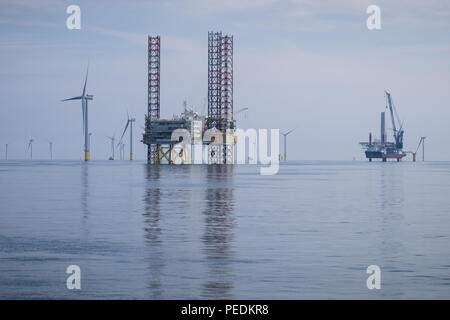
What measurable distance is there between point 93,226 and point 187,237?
15.4 ft

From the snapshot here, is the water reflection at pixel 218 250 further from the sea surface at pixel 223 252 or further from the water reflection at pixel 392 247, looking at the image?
the water reflection at pixel 392 247

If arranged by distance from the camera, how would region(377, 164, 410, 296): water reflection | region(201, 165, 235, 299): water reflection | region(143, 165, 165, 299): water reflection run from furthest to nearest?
region(377, 164, 410, 296): water reflection, region(143, 165, 165, 299): water reflection, region(201, 165, 235, 299): water reflection

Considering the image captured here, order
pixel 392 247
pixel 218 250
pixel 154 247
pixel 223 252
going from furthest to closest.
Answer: pixel 392 247 → pixel 154 247 → pixel 218 250 → pixel 223 252

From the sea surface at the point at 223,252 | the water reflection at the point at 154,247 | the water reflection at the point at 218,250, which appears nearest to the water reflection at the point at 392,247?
the sea surface at the point at 223,252

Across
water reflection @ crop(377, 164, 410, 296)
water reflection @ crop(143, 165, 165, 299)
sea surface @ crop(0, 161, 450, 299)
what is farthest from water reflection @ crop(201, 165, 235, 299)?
water reflection @ crop(377, 164, 410, 296)

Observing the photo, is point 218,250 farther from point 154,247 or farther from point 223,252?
point 154,247

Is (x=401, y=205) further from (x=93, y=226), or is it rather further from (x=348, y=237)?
(x=93, y=226)

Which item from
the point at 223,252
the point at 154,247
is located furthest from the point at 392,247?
the point at 154,247

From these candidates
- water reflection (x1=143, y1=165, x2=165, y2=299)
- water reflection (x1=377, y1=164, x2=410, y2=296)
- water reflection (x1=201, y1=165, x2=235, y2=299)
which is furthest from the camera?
water reflection (x1=377, y1=164, x2=410, y2=296)

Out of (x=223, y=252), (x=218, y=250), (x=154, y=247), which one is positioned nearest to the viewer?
(x=223, y=252)

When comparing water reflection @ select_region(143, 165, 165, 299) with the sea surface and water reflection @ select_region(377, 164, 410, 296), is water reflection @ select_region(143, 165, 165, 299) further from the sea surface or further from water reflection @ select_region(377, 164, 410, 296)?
water reflection @ select_region(377, 164, 410, 296)

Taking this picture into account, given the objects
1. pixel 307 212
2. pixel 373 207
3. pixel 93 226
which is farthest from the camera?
pixel 373 207
